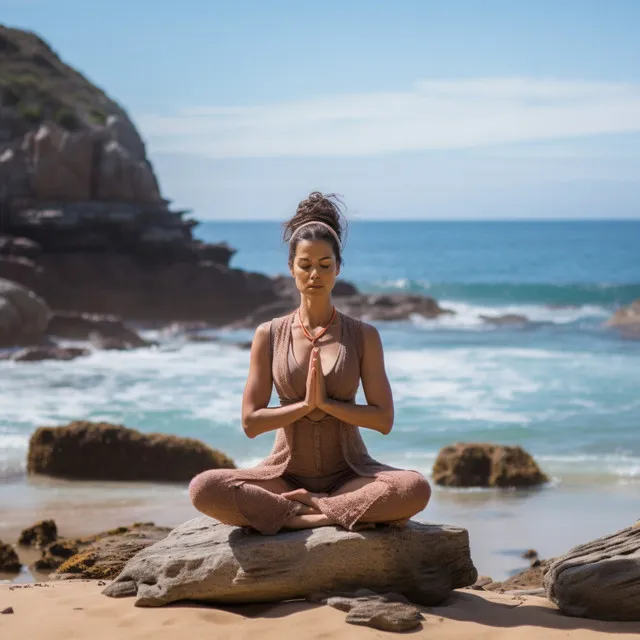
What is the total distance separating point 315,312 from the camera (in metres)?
6.06

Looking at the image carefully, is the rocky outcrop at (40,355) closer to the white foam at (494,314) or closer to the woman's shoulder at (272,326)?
the white foam at (494,314)

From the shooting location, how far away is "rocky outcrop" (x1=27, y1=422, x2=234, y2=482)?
40.4ft

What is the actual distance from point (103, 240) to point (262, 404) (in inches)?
1292

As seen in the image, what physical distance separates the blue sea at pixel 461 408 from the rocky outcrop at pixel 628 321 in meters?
0.48

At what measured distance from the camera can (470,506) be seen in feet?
36.9

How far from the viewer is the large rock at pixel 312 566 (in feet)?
18.1

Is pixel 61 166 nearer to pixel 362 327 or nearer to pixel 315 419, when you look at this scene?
pixel 362 327

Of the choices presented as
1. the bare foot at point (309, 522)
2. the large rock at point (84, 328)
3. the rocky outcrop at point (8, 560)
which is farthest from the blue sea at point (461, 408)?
the rocky outcrop at point (8, 560)

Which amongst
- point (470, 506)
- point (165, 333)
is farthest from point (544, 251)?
point (470, 506)

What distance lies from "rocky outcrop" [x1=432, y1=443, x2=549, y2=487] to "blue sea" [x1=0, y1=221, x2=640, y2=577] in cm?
24

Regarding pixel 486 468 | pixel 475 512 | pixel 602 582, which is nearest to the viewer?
pixel 602 582

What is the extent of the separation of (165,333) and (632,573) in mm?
29006

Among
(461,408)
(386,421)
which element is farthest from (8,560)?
(461,408)

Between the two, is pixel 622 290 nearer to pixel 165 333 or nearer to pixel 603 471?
pixel 165 333
